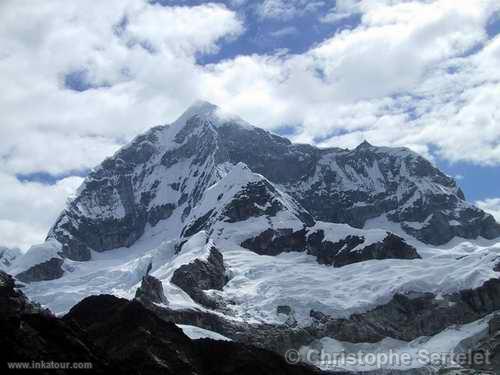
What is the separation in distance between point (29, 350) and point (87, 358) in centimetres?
725

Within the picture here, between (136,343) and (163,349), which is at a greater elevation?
(136,343)

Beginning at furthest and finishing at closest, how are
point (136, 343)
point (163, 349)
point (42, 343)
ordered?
1. point (163, 349)
2. point (136, 343)
3. point (42, 343)

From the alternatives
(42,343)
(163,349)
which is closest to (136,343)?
(163,349)

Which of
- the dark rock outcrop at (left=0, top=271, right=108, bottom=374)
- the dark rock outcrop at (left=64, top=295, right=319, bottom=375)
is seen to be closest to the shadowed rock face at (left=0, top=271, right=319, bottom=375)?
the dark rock outcrop at (left=64, top=295, right=319, bottom=375)

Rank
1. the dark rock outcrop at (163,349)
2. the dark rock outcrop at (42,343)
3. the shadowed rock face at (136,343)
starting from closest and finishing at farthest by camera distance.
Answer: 1. the dark rock outcrop at (42,343)
2. the shadowed rock face at (136,343)
3. the dark rock outcrop at (163,349)

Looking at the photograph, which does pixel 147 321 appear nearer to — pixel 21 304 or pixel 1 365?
pixel 21 304

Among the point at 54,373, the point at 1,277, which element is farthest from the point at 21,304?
the point at 54,373

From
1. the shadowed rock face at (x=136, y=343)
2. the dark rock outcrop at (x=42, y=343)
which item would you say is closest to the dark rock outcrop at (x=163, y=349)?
the shadowed rock face at (x=136, y=343)

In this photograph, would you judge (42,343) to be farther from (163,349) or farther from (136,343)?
(163,349)

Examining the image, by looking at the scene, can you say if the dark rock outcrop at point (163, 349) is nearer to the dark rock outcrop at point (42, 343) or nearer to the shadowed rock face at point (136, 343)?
the shadowed rock face at point (136, 343)

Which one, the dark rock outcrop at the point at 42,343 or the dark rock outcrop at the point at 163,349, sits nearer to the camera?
the dark rock outcrop at the point at 42,343

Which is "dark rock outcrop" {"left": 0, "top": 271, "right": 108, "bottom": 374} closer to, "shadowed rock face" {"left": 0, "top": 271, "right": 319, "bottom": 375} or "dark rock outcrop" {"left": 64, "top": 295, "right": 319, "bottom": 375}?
"shadowed rock face" {"left": 0, "top": 271, "right": 319, "bottom": 375}

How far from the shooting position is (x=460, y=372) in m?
198

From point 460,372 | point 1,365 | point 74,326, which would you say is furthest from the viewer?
point 460,372
